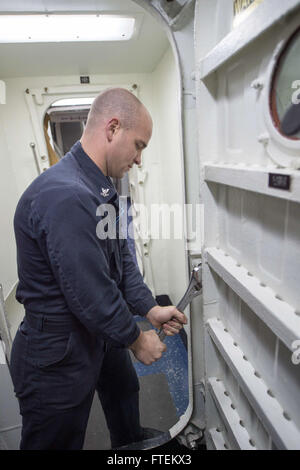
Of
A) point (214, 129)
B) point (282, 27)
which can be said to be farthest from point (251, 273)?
point (282, 27)

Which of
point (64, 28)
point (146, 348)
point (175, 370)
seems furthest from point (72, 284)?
point (175, 370)

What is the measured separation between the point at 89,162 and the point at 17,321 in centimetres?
211

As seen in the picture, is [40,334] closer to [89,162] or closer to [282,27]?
[89,162]

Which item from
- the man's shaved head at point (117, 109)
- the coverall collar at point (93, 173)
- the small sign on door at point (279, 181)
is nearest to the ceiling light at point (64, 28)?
the man's shaved head at point (117, 109)

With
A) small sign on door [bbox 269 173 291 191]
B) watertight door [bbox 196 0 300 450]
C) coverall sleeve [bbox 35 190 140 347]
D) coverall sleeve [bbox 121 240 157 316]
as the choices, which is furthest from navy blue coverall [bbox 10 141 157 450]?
small sign on door [bbox 269 173 291 191]

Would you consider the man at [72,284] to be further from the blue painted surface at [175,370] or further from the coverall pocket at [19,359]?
the blue painted surface at [175,370]

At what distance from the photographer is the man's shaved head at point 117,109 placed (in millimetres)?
1186

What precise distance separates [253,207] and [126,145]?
65 centimetres

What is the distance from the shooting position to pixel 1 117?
2.62 metres

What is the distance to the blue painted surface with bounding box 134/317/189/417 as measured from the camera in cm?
219

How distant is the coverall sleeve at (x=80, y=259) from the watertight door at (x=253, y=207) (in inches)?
19.4

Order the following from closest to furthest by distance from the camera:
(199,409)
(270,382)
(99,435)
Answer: (270,382)
(199,409)
(99,435)

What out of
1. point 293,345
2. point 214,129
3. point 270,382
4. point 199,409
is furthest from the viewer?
point 199,409

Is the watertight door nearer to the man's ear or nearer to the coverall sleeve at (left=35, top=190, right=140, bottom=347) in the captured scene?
the man's ear
